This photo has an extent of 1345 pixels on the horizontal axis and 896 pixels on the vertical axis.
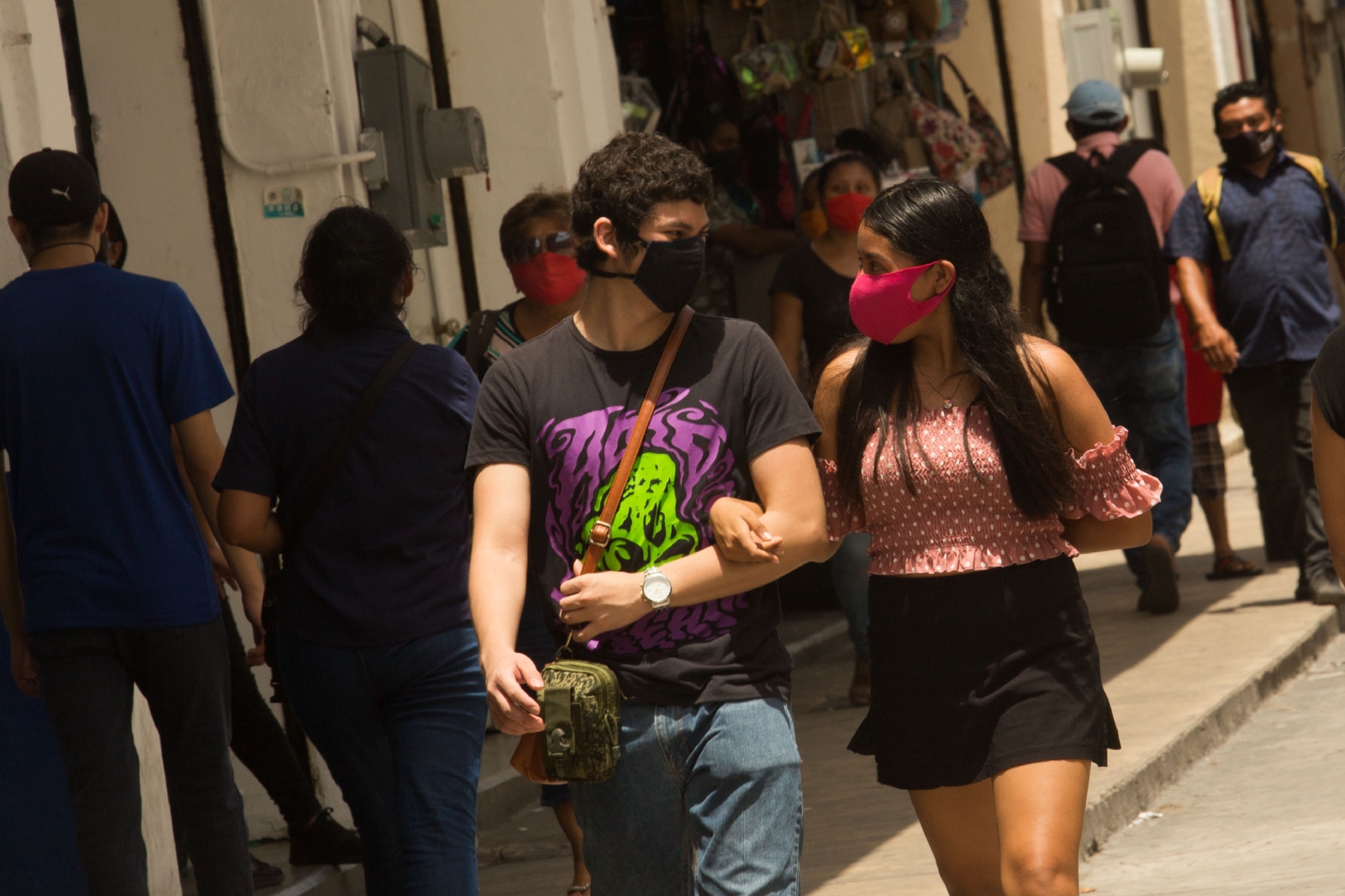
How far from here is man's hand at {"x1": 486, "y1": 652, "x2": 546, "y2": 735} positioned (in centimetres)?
305

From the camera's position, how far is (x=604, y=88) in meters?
7.98

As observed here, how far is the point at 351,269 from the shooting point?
4281 mm

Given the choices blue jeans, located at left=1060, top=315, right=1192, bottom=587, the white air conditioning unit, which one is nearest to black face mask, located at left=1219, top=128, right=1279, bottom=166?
blue jeans, located at left=1060, top=315, right=1192, bottom=587

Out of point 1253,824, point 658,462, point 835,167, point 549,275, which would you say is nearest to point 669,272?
point 658,462

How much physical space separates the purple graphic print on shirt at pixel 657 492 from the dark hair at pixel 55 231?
1602 millimetres

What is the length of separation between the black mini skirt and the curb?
1591 mm

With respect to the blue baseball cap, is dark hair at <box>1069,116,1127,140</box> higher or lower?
lower

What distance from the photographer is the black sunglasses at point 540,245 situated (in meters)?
5.48

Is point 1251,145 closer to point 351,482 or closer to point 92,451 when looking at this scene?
point 351,482

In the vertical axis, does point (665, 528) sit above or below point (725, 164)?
below

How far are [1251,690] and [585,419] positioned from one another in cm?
446

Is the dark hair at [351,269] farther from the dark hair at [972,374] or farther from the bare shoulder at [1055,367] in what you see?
the bare shoulder at [1055,367]

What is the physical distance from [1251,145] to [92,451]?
5562 mm

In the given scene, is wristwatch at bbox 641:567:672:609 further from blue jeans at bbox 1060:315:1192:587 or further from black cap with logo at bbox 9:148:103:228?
blue jeans at bbox 1060:315:1192:587
